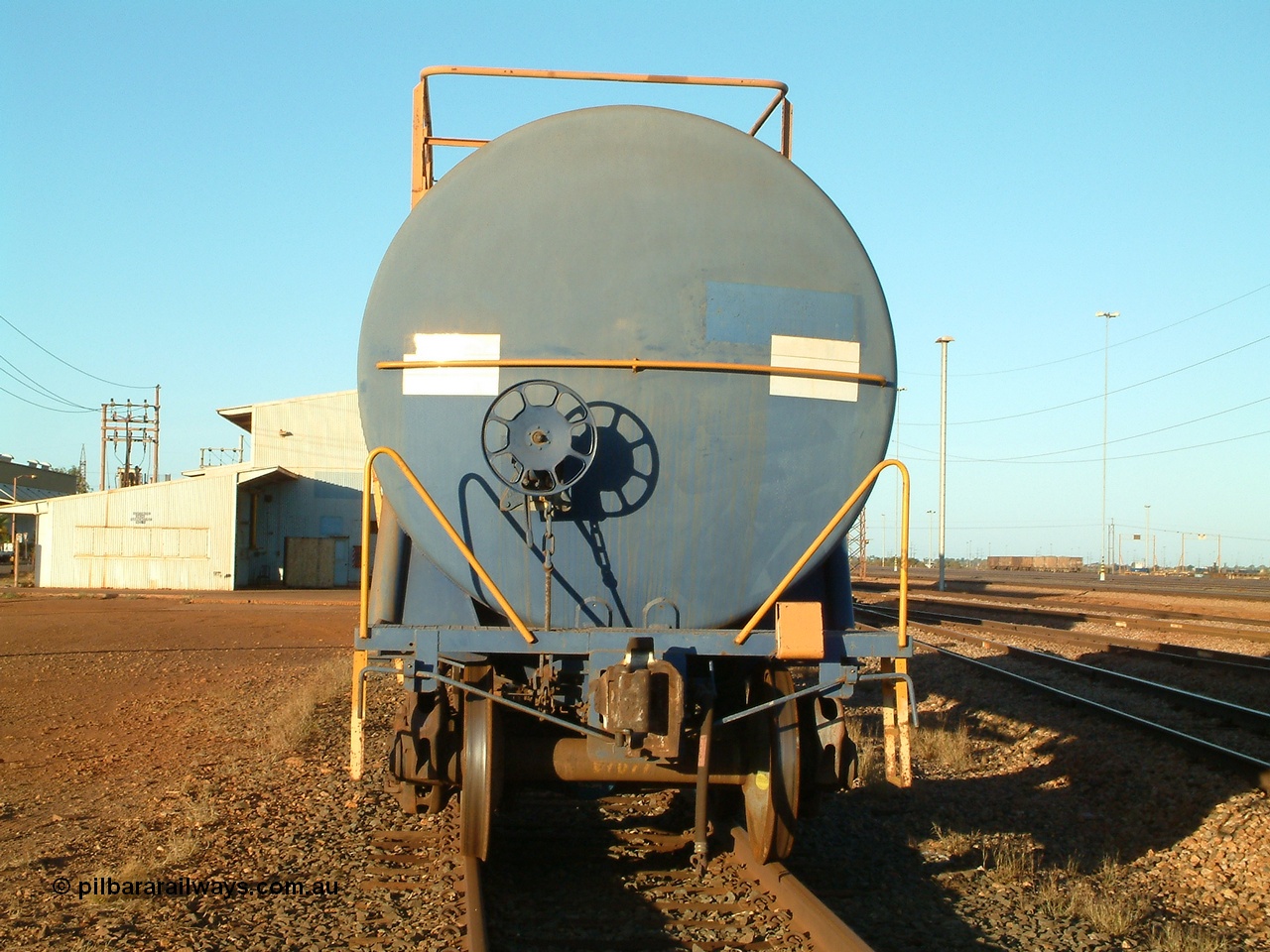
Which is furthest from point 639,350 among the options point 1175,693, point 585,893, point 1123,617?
point 1123,617

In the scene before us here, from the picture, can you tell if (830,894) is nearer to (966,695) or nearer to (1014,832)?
(1014,832)

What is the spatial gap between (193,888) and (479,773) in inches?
67.8

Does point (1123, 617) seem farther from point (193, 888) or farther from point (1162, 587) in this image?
point (1162, 587)

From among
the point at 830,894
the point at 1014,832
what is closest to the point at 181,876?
the point at 830,894

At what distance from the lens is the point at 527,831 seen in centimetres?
660

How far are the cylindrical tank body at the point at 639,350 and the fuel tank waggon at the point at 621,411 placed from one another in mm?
10

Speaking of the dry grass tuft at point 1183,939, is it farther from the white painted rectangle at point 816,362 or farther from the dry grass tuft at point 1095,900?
the white painted rectangle at point 816,362

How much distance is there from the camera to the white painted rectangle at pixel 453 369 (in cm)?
495

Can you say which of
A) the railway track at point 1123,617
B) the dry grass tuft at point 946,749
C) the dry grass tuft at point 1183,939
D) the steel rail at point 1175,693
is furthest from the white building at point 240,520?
Result: the dry grass tuft at point 1183,939

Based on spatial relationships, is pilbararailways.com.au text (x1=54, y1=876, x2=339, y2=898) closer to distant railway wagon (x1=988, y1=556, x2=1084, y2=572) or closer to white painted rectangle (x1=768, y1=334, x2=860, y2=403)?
white painted rectangle (x1=768, y1=334, x2=860, y2=403)

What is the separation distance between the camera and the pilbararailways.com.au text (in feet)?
17.9

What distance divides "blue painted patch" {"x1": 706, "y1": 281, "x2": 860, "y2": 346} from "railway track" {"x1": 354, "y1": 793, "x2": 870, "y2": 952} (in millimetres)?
2606

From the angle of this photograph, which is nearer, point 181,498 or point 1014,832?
point 1014,832

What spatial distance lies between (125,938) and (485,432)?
2.77 m
